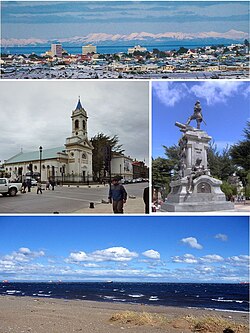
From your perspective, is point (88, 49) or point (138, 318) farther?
point (88, 49)

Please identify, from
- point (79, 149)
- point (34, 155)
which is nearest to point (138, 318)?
point (79, 149)

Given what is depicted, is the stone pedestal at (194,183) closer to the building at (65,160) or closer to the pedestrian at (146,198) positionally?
the pedestrian at (146,198)

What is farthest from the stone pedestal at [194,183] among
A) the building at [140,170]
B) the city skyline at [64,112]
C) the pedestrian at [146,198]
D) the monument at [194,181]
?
the city skyline at [64,112]

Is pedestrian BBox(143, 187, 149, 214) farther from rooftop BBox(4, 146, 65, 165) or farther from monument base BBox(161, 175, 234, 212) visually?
rooftop BBox(4, 146, 65, 165)

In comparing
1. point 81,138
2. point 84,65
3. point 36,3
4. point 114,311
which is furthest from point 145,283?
point 36,3

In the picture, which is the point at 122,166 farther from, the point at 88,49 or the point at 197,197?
the point at 88,49
